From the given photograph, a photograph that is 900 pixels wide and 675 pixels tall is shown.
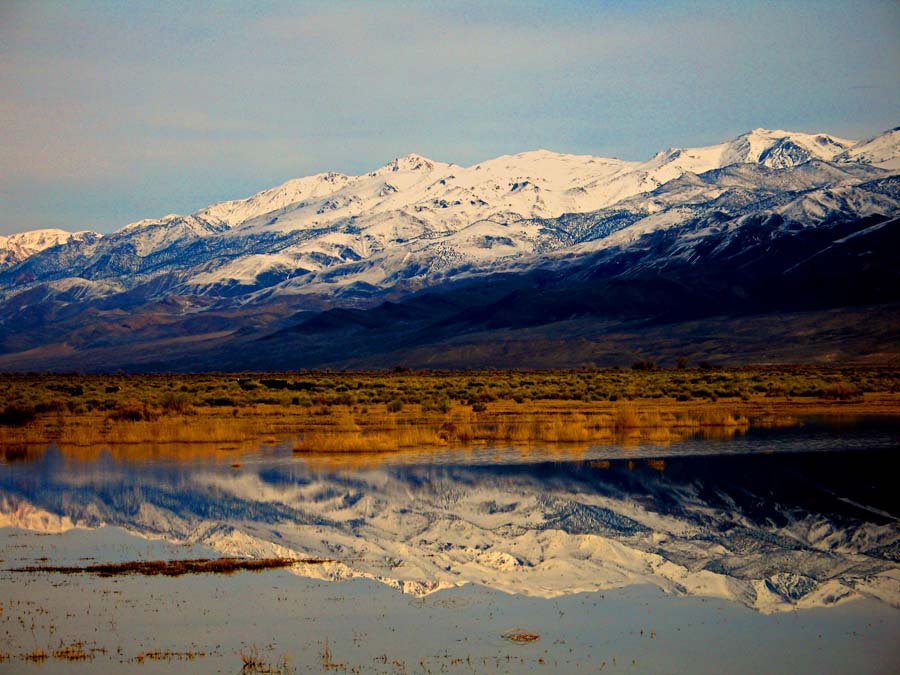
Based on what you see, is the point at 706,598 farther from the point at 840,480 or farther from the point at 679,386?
the point at 679,386

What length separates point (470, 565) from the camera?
2375cm

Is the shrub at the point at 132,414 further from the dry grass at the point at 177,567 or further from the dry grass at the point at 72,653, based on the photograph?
the dry grass at the point at 72,653

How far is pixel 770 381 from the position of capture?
82875mm

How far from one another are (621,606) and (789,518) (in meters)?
9.14

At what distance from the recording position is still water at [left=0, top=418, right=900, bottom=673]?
18156 millimetres

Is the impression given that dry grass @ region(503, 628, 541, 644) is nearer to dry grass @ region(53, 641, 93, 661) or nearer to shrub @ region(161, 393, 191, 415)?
dry grass @ region(53, 641, 93, 661)

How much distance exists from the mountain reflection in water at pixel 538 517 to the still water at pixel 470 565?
3.5 inches

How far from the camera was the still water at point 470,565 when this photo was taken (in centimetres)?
1816

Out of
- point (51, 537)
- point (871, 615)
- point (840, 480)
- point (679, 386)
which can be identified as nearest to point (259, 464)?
point (51, 537)

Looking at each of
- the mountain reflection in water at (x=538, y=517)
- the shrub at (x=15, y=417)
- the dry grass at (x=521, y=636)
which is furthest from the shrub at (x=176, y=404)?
the dry grass at (x=521, y=636)

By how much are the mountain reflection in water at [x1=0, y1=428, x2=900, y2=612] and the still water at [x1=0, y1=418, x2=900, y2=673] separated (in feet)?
0.29

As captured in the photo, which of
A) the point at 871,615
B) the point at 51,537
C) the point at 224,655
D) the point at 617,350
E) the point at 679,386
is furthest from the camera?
the point at 617,350

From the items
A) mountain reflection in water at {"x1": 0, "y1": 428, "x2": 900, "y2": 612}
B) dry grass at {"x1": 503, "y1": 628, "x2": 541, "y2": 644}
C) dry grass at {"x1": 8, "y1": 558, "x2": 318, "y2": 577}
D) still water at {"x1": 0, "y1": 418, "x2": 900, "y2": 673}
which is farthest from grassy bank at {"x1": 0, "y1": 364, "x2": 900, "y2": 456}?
dry grass at {"x1": 503, "y1": 628, "x2": 541, "y2": 644}

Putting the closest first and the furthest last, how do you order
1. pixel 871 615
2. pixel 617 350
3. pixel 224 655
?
pixel 224 655 < pixel 871 615 < pixel 617 350
